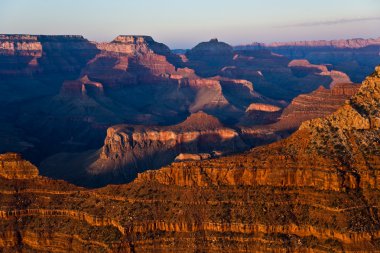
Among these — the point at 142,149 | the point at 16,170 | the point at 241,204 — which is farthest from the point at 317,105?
the point at 16,170

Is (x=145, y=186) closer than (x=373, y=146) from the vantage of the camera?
No

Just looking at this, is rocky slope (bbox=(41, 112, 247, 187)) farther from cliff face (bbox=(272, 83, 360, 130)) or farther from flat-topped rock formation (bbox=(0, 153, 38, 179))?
flat-topped rock formation (bbox=(0, 153, 38, 179))

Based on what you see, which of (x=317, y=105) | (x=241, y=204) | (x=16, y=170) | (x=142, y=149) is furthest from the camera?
(x=317, y=105)

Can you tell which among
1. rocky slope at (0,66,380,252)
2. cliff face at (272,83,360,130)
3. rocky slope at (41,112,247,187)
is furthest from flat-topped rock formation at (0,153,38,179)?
cliff face at (272,83,360,130)

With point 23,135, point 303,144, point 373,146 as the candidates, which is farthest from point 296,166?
point 23,135

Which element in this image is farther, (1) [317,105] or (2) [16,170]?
(1) [317,105]

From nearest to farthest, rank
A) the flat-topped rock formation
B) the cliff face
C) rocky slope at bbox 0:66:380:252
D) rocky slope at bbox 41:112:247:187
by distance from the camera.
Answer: rocky slope at bbox 0:66:380:252 < the flat-topped rock formation < rocky slope at bbox 41:112:247:187 < the cliff face

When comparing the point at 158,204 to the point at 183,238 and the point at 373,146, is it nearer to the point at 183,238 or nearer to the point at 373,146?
→ the point at 183,238

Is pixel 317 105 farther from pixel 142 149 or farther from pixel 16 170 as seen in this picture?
pixel 16 170

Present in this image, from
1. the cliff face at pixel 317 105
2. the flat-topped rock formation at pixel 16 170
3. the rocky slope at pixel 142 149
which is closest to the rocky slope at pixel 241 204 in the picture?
the flat-topped rock formation at pixel 16 170
